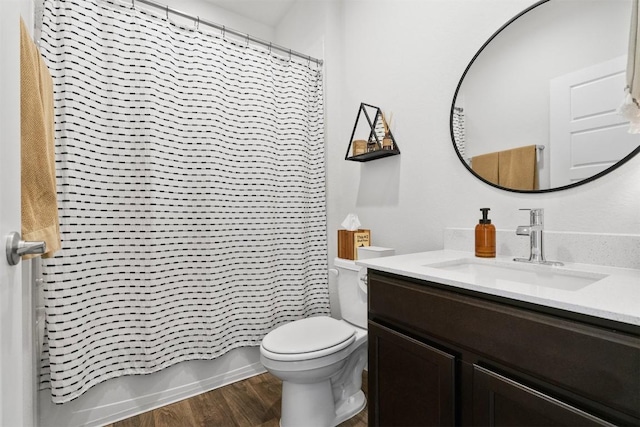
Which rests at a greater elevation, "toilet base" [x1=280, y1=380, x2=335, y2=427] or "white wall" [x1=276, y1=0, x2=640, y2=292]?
"white wall" [x1=276, y1=0, x2=640, y2=292]

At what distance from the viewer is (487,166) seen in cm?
133

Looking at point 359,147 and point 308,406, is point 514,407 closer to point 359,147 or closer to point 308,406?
point 308,406

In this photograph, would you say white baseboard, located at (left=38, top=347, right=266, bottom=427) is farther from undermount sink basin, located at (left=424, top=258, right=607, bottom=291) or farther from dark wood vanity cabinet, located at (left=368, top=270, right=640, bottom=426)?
undermount sink basin, located at (left=424, top=258, right=607, bottom=291)

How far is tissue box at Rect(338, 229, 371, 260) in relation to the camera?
72.1 inches

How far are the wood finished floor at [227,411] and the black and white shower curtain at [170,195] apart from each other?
25 centimetres

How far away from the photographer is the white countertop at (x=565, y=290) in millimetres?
610

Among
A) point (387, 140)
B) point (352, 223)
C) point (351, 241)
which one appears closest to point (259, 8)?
point (387, 140)

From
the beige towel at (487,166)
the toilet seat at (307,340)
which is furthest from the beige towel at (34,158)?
the beige towel at (487,166)

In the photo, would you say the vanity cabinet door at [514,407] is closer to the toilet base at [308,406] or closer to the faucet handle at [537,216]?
the faucet handle at [537,216]

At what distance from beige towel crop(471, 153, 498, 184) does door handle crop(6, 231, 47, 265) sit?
150 centimetres

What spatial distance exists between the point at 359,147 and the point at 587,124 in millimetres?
1076

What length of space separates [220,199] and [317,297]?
3.12 feet

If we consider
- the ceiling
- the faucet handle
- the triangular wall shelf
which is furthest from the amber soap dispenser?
the ceiling

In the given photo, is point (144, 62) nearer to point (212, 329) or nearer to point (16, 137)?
point (16, 137)
